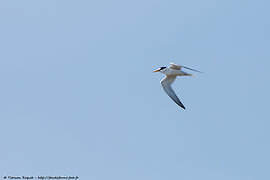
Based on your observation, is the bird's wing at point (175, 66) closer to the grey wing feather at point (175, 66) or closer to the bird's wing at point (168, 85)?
the grey wing feather at point (175, 66)

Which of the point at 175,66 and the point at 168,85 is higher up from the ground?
the point at 175,66

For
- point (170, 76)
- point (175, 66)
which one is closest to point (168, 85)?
point (170, 76)

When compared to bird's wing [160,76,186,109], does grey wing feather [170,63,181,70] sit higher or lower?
higher

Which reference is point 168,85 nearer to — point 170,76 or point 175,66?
point 170,76

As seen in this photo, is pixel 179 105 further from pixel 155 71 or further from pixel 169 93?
pixel 155 71

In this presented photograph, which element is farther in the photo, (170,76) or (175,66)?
(170,76)

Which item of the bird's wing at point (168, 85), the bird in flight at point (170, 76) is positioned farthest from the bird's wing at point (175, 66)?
the bird's wing at point (168, 85)

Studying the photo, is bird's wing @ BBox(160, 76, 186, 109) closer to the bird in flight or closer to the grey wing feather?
the bird in flight

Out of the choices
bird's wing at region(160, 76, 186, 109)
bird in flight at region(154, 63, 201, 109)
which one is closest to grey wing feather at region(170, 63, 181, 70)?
bird in flight at region(154, 63, 201, 109)

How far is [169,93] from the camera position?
126 feet

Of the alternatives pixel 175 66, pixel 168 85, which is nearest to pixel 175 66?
pixel 175 66

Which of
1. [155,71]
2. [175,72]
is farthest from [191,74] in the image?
[155,71]

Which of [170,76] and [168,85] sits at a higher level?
[170,76]

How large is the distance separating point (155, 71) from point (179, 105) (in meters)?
4.79
